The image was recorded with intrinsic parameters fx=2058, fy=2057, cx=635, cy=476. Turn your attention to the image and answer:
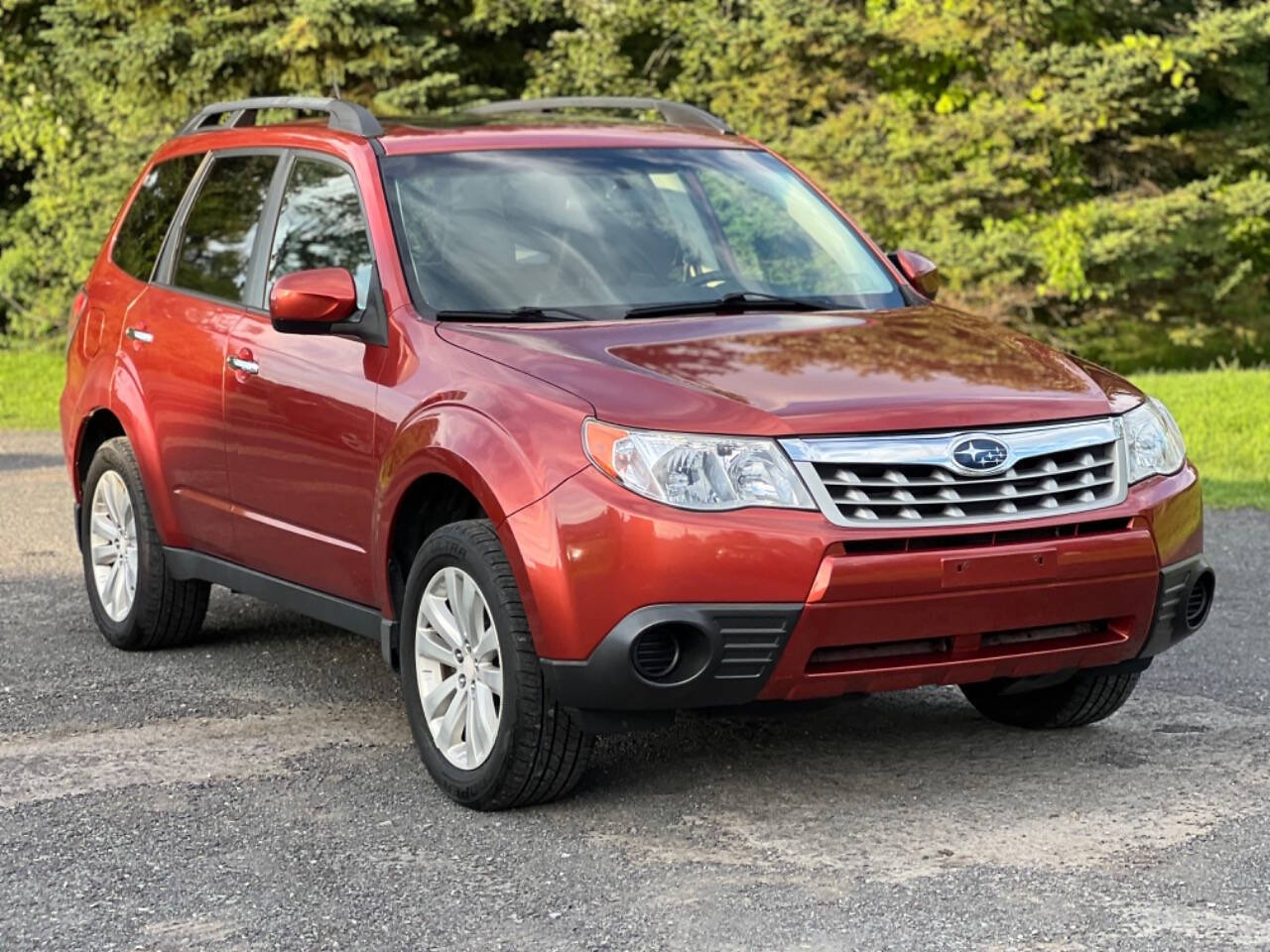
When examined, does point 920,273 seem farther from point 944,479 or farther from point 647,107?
point 944,479

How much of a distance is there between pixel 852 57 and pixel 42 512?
15.3 metres

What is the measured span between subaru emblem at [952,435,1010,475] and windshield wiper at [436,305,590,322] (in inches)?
49.7

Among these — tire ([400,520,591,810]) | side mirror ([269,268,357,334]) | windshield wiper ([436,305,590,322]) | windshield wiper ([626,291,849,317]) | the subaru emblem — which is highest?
side mirror ([269,268,357,334])

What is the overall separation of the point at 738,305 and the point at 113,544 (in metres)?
2.88

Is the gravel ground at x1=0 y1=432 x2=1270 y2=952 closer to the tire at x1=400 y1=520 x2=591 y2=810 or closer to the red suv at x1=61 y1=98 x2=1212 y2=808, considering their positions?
the tire at x1=400 y1=520 x2=591 y2=810

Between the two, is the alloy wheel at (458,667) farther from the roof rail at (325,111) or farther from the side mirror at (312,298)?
the roof rail at (325,111)

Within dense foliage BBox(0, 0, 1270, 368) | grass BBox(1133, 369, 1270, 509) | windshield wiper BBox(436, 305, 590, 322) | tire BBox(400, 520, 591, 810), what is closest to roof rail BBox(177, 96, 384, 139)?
windshield wiper BBox(436, 305, 590, 322)

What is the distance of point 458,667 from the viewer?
5.46 m

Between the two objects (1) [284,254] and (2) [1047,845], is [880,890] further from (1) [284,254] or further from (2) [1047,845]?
(1) [284,254]

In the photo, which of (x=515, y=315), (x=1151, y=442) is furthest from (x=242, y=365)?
(x=1151, y=442)

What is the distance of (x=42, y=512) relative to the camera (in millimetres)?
11203

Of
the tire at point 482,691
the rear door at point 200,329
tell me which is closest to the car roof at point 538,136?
the rear door at point 200,329

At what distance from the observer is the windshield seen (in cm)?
596

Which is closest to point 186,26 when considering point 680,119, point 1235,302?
point 1235,302
